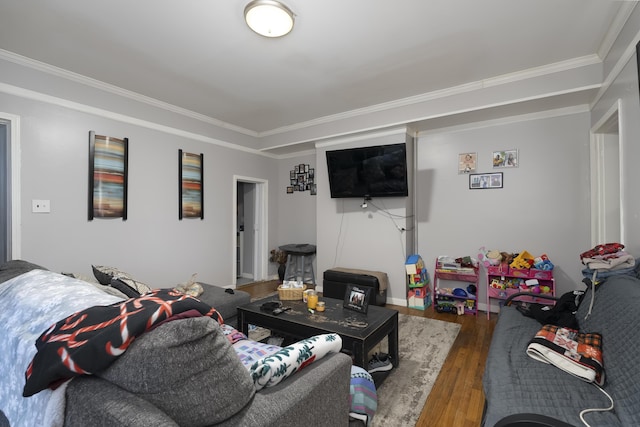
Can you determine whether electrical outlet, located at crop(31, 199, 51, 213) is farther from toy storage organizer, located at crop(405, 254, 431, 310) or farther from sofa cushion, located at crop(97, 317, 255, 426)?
toy storage organizer, located at crop(405, 254, 431, 310)

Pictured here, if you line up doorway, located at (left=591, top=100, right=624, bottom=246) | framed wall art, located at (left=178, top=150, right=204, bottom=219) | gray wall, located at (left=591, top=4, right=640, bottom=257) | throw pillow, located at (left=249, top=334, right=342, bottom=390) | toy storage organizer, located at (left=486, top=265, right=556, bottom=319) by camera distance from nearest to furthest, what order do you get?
throw pillow, located at (left=249, top=334, right=342, bottom=390) < gray wall, located at (left=591, top=4, right=640, bottom=257) < doorway, located at (left=591, top=100, right=624, bottom=246) < toy storage organizer, located at (left=486, top=265, right=556, bottom=319) < framed wall art, located at (left=178, top=150, right=204, bottom=219)

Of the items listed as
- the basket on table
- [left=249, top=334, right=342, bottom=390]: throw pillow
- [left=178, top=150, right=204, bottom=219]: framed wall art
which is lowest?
the basket on table

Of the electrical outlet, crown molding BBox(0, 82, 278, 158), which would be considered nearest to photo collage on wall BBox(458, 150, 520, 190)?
crown molding BBox(0, 82, 278, 158)

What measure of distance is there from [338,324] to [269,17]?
226 cm

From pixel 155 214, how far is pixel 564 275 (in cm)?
496

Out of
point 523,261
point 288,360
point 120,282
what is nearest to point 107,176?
point 120,282

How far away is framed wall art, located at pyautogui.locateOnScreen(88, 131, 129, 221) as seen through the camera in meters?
3.24

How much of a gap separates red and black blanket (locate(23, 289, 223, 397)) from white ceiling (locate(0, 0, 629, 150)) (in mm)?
2135

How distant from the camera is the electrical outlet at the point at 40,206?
2860 mm

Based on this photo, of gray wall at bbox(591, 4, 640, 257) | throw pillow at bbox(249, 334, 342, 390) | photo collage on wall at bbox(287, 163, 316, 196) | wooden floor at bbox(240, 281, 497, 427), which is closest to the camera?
throw pillow at bbox(249, 334, 342, 390)

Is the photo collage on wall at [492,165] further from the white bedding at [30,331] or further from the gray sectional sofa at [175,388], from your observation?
the white bedding at [30,331]

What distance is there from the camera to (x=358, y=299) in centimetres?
238

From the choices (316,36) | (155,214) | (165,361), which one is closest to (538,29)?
(316,36)

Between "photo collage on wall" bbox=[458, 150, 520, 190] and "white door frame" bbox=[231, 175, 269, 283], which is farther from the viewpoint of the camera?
"white door frame" bbox=[231, 175, 269, 283]
